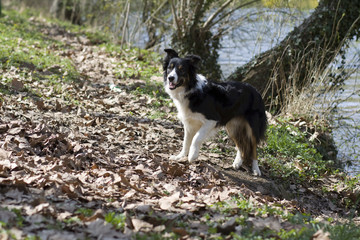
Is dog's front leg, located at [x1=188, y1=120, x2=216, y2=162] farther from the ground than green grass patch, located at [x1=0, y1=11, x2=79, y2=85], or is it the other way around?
green grass patch, located at [x1=0, y1=11, x2=79, y2=85]

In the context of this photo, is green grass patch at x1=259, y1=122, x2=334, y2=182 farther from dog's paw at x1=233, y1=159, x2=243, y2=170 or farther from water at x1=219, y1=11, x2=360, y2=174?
water at x1=219, y1=11, x2=360, y2=174

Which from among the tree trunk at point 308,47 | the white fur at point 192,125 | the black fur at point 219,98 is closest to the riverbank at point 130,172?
the white fur at point 192,125

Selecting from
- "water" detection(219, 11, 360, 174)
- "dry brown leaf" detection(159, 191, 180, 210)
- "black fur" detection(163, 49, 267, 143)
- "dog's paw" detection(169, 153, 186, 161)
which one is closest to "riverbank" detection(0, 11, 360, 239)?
"dry brown leaf" detection(159, 191, 180, 210)

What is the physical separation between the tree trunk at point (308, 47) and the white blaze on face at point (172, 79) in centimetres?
392

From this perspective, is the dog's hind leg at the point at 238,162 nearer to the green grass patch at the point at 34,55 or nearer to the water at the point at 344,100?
the water at the point at 344,100

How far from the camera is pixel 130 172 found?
204 inches

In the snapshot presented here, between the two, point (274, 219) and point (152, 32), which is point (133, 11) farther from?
point (274, 219)

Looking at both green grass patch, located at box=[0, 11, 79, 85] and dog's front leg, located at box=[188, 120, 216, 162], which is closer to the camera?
dog's front leg, located at box=[188, 120, 216, 162]

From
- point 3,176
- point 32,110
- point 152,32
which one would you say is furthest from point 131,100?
point 152,32

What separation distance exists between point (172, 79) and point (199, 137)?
895 mm

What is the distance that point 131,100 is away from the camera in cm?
867

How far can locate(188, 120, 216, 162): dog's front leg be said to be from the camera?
19.3 ft

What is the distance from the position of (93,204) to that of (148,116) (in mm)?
3983

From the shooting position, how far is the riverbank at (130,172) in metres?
3.58
